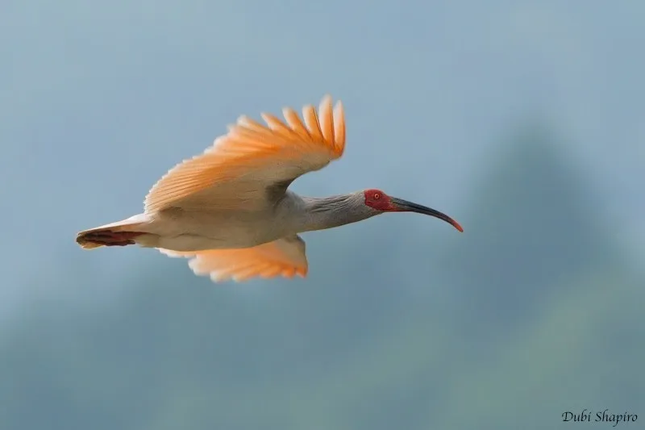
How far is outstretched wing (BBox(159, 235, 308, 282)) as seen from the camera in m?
14.8

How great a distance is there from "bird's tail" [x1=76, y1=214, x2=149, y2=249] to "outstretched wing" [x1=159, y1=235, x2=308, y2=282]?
1.90m

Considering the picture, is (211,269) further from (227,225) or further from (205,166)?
(205,166)

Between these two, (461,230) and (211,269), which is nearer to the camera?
(461,230)

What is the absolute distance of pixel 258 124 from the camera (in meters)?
11.3

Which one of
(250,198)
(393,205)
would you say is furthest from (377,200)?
(250,198)

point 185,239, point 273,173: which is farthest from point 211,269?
point 273,173

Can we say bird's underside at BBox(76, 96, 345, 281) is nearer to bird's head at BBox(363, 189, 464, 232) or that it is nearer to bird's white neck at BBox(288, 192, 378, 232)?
bird's white neck at BBox(288, 192, 378, 232)

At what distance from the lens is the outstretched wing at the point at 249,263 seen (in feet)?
48.6

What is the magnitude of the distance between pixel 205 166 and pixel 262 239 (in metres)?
1.27

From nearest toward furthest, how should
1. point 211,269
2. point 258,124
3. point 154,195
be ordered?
point 258,124
point 154,195
point 211,269

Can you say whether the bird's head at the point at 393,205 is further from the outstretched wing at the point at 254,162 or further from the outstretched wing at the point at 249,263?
the outstretched wing at the point at 249,263

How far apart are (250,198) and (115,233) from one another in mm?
1369

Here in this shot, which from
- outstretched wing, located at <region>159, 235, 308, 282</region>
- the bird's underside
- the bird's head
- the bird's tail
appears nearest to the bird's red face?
the bird's head

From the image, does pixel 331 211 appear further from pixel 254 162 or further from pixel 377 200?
pixel 254 162
